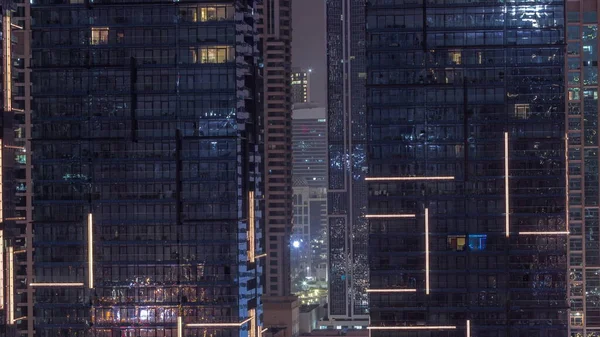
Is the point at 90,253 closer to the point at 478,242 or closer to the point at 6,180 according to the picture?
the point at 6,180

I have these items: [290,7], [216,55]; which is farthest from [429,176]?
[290,7]

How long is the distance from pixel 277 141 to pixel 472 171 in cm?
7443

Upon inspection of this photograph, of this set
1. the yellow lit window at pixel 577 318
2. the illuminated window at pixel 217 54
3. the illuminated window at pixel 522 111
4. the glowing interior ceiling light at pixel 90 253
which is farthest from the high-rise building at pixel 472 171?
the yellow lit window at pixel 577 318

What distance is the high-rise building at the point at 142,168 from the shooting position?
209 ft

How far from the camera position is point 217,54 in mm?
63656

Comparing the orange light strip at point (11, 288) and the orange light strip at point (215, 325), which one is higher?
the orange light strip at point (11, 288)

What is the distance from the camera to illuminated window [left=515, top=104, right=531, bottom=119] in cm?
6581

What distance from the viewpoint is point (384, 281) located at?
66.2m

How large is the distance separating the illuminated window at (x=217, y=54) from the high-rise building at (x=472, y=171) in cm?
745

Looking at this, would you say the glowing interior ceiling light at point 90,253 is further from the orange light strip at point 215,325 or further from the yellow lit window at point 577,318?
the yellow lit window at point 577,318

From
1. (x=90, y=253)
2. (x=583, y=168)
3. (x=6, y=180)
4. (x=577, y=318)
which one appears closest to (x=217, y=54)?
(x=90, y=253)

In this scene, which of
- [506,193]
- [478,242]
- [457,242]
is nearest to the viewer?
[506,193]

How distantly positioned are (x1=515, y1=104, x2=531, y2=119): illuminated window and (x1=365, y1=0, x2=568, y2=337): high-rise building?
50mm

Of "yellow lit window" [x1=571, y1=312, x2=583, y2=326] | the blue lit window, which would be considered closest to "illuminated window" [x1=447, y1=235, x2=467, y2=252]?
the blue lit window
